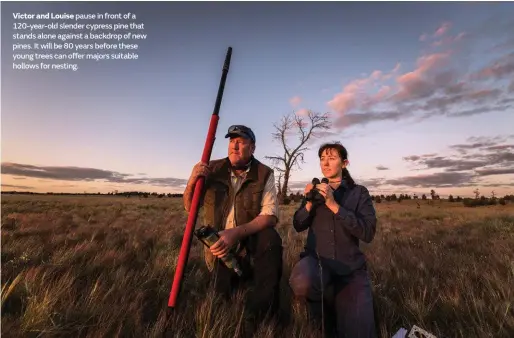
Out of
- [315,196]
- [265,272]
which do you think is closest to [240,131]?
[315,196]

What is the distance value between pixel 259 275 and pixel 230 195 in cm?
94

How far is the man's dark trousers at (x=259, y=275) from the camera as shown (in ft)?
10.2

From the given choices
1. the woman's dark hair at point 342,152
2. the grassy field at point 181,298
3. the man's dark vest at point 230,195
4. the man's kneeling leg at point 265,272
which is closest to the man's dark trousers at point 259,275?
the man's kneeling leg at point 265,272

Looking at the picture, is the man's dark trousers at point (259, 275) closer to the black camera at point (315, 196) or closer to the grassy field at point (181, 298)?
the grassy field at point (181, 298)

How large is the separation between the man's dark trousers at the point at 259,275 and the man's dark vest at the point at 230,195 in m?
0.31

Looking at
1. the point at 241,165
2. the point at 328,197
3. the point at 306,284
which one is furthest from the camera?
the point at 241,165

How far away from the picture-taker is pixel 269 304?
3113mm

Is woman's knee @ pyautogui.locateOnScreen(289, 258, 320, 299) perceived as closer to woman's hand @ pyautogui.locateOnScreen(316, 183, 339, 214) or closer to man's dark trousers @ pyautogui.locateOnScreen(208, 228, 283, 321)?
man's dark trousers @ pyautogui.locateOnScreen(208, 228, 283, 321)

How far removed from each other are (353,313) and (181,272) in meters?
1.60

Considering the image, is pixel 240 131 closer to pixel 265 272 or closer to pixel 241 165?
pixel 241 165

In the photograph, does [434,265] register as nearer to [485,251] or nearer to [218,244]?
[485,251]

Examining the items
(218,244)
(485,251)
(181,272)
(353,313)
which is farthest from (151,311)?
(485,251)

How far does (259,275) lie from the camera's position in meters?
3.22

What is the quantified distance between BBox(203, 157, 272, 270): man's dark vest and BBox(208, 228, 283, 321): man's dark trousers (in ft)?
1.01
